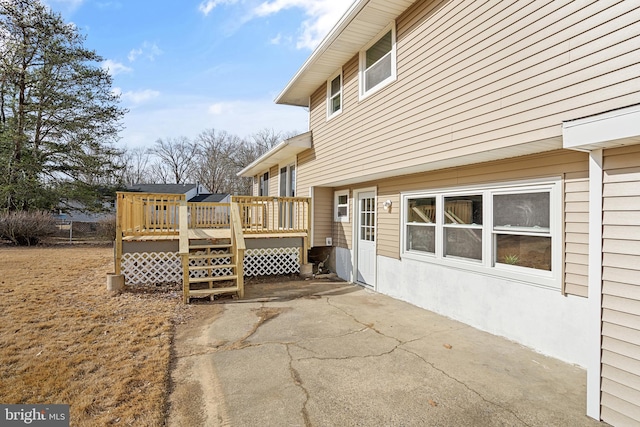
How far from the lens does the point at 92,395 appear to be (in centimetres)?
287

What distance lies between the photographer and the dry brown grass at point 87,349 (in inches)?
109

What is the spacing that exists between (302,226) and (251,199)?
70.5 inches

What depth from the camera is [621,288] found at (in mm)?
2625

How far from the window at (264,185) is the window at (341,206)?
18.9 feet

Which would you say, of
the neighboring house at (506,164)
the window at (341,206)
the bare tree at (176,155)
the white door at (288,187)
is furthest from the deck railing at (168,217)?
the bare tree at (176,155)

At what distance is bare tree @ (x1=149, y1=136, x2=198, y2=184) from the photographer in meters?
39.6

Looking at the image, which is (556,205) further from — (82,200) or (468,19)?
(82,200)

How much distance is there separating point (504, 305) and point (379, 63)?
4.78 metres

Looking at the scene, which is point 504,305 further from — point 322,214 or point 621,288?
point 322,214

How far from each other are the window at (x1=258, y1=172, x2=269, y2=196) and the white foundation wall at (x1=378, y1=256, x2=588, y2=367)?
9.06 metres

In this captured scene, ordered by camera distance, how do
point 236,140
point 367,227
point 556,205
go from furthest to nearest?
point 236,140, point 367,227, point 556,205

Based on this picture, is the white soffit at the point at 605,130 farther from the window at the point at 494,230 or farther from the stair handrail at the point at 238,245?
the stair handrail at the point at 238,245

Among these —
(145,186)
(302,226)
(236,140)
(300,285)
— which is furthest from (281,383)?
(236,140)

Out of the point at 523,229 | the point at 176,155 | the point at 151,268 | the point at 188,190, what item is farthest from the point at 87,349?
the point at 176,155
